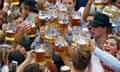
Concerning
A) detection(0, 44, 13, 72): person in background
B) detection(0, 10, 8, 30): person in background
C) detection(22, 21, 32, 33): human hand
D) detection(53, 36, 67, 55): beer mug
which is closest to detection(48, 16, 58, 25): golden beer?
detection(22, 21, 32, 33): human hand

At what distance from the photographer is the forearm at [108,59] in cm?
522

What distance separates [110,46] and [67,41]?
698 millimetres

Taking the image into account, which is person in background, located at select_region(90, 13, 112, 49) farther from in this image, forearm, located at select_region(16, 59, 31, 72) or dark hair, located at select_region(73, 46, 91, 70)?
dark hair, located at select_region(73, 46, 91, 70)

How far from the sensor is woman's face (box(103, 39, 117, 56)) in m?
5.62

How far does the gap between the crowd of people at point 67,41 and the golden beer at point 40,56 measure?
0.06 ft

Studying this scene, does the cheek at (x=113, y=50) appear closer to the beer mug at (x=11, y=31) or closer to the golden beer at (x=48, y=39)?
the golden beer at (x=48, y=39)

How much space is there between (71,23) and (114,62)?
4.18ft

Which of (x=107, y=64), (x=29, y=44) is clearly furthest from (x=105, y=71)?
(x=29, y=44)

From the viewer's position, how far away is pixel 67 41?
6.11m

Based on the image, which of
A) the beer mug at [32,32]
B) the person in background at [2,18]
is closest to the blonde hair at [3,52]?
the beer mug at [32,32]

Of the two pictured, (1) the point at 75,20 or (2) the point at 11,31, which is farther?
(2) the point at 11,31

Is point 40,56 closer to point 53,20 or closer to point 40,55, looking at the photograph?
point 40,55

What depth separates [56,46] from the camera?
18.8 feet

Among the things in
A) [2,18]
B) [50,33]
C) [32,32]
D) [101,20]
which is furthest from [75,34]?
[2,18]
